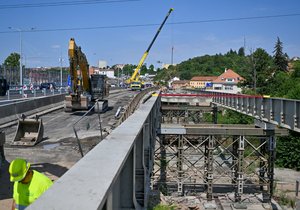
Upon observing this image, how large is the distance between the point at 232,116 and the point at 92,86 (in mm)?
35411

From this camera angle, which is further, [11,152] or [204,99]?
[204,99]

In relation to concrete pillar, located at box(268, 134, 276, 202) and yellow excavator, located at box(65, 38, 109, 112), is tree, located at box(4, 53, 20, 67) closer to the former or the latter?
yellow excavator, located at box(65, 38, 109, 112)

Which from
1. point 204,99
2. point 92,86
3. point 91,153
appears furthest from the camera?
point 204,99

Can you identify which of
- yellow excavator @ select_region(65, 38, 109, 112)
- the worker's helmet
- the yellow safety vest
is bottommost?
the yellow safety vest

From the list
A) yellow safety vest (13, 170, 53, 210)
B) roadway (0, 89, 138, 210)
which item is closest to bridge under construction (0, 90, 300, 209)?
yellow safety vest (13, 170, 53, 210)

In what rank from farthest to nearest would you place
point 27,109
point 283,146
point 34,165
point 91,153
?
point 283,146 < point 27,109 < point 34,165 < point 91,153

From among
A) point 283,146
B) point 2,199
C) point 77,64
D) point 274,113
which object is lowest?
point 283,146

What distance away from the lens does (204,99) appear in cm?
4522

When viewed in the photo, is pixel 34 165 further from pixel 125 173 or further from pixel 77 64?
pixel 77 64

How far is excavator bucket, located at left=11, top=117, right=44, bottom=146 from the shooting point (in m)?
Result: 14.7

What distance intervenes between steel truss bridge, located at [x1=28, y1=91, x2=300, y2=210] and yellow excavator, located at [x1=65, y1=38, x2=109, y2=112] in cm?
389

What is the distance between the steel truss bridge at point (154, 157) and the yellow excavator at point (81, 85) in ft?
12.8

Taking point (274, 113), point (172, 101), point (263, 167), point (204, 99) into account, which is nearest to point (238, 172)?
point (263, 167)

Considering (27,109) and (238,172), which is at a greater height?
(27,109)
